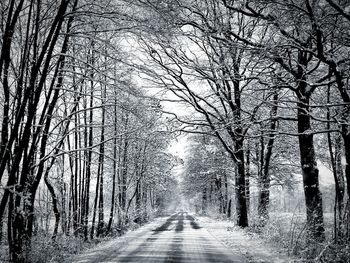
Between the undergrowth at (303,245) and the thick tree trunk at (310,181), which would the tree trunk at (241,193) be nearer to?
the undergrowth at (303,245)

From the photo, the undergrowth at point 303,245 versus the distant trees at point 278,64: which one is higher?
the distant trees at point 278,64

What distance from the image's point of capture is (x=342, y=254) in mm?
6059

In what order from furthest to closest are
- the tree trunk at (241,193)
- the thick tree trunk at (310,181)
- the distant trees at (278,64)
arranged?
the tree trunk at (241,193) → the thick tree trunk at (310,181) → the distant trees at (278,64)

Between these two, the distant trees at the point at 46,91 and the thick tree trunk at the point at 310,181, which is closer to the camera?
the distant trees at the point at 46,91

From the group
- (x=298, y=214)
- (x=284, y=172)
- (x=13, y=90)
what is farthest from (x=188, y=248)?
(x=284, y=172)

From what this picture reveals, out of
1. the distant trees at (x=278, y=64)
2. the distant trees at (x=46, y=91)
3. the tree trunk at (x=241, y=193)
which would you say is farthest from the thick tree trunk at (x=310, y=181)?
the tree trunk at (x=241, y=193)

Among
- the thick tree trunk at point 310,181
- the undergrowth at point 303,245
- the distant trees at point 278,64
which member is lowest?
the undergrowth at point 303,245

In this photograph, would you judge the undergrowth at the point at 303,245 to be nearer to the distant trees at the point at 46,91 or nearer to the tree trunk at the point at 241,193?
the tree trunk at the point at 241,193

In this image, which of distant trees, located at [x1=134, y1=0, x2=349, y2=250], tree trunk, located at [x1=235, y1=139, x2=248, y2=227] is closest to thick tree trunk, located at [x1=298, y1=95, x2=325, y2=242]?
distant trees, located at [x1=134, y1=0, x2=349, y2=250]

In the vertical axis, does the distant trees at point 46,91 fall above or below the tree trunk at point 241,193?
above

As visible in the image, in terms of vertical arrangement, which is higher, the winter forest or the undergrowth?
the winter forest

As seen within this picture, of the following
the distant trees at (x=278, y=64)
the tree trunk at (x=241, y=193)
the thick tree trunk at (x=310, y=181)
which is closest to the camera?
the distant trees at (x=278, y=64)

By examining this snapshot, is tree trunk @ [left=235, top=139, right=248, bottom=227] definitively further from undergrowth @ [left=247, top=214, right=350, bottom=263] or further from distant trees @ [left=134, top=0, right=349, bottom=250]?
undergrowth @ [left=247, top=214, right=350, bottom=263]

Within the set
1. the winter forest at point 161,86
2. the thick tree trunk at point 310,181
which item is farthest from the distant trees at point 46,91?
the thick tree trunk at point 310,181
